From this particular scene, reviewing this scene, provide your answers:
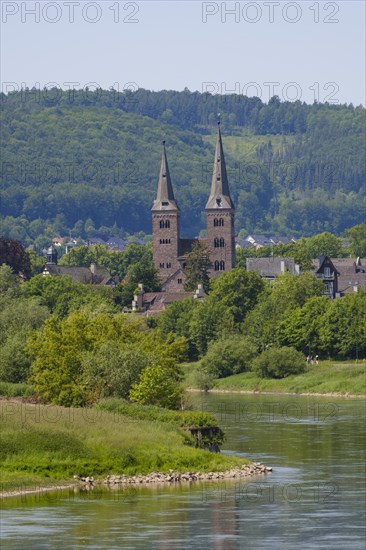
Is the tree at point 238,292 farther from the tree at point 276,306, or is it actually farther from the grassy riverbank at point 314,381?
the grassy riverbank at point 314,381

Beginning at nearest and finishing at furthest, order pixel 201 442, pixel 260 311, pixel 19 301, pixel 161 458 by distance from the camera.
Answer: pixel 161 458
pixel 201 442
pixel 19 301
pixel 260 311

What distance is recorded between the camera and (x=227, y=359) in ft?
477

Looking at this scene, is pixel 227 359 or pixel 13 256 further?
pixel 13 256

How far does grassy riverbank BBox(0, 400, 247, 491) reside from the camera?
225 ft

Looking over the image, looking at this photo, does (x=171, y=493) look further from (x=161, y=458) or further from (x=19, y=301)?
(x=19, y=301)

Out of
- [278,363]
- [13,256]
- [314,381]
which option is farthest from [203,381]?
[13,256]

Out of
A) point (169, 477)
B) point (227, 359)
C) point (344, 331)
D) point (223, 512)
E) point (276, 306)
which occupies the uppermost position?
point (276, 306)

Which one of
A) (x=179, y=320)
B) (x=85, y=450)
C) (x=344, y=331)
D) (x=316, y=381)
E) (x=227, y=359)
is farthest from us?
(x=179, y=320)

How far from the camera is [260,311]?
158 metres

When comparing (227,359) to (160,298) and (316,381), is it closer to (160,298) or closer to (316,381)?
(316,381)

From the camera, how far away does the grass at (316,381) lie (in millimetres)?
127938

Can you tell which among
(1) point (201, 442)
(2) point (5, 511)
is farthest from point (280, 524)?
(1) point (201, 442)

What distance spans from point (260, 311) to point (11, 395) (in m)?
72.0

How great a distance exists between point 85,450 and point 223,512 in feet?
32.9
